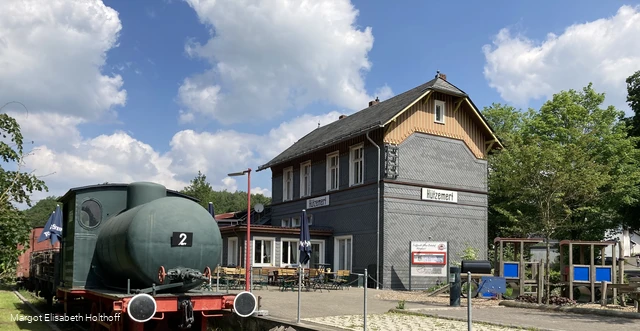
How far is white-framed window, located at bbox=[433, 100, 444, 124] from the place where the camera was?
1040 inches

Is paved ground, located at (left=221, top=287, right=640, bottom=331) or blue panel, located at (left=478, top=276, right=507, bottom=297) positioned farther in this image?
blue panel, located at (left=478, top=276, right=507, bottom=297)

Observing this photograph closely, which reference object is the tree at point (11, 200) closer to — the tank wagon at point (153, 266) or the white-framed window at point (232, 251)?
the tank wagon at point (153, 266)

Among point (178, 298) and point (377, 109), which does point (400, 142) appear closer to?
point (377, 109)

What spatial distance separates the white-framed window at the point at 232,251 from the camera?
27.9 m

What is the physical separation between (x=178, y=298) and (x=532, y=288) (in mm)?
13875

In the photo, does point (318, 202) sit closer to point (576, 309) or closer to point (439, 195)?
point (439, 195)

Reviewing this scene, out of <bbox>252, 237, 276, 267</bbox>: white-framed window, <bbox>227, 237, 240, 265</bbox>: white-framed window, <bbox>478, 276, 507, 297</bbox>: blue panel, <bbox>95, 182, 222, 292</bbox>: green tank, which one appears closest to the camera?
<bbox>95, 182, 222, 292</bbox>: green tank

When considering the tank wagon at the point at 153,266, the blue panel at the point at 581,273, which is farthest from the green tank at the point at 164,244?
the blue panel at the point at 581,273

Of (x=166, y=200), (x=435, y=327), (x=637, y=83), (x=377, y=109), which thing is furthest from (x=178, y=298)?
(x=637, y=83)

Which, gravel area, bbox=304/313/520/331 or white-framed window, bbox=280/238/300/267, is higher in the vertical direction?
white-framed window, bbox=280/238/300/267

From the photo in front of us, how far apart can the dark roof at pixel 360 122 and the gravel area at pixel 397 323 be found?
39.4 ft

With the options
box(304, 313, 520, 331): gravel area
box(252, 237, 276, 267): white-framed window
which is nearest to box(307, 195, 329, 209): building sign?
box(252, 237, 276, 267): white-framed window

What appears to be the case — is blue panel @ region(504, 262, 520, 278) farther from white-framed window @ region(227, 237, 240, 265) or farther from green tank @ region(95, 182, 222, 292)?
white-framed window @ region(227, 237, 240, 265)

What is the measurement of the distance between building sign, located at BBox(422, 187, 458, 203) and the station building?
0.04 meters
